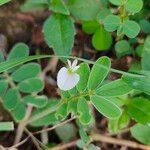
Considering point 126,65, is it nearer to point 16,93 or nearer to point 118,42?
point 118,42

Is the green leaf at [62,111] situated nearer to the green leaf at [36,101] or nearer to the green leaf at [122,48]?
the green leaf at [36,101]

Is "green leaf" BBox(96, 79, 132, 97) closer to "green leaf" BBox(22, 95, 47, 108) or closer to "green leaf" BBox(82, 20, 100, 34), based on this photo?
"green leaf" BBox(22, 95, 47, 108)

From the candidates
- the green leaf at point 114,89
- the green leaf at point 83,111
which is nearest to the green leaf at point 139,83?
the green leaf at point 114,89

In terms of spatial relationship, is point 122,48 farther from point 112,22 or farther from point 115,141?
point 115,141

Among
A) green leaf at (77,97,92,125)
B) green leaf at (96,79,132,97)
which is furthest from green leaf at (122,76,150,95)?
green leaf at (77,97,92,125)

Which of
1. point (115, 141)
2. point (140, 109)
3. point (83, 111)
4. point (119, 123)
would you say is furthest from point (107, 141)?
point (83, 111)

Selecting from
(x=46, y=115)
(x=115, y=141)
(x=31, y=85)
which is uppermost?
(x=31, y=85)

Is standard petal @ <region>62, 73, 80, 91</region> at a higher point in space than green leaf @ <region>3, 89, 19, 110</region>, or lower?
higher
